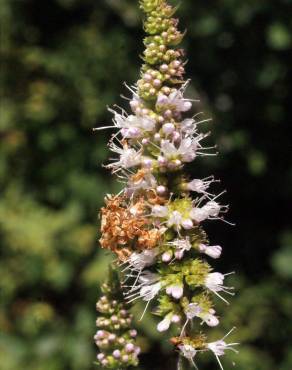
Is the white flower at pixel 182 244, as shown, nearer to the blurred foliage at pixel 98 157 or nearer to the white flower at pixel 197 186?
the white flower at pixel 197 186

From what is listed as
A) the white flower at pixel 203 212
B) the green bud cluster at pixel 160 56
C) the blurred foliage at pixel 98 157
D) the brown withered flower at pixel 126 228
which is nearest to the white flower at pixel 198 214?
the white flower at pixel 203 212

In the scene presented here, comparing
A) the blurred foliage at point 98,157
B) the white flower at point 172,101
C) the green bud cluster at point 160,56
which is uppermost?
the green bud cluster at point 160,56

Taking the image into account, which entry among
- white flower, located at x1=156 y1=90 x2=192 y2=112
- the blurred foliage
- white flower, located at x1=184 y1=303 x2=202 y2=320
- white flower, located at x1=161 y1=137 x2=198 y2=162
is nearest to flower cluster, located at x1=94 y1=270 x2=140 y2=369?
white flower, located at x1=184 y1=303 x2=202 y2=320

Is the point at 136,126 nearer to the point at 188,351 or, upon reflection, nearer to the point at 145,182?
the point at 145,182

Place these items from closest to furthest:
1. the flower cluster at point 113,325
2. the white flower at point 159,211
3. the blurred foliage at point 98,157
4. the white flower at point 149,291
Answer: the white flower at point 159,211 < the white flower at point 149,291 < the flower cluster at point 113,325 < the blurred foliage at point 98,157

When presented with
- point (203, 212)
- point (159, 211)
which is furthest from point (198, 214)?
point (159, 211)

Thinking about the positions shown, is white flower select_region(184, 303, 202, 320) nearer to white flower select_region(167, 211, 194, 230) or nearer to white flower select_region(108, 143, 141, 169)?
white flower select_region(167, 211, 194, 230)
